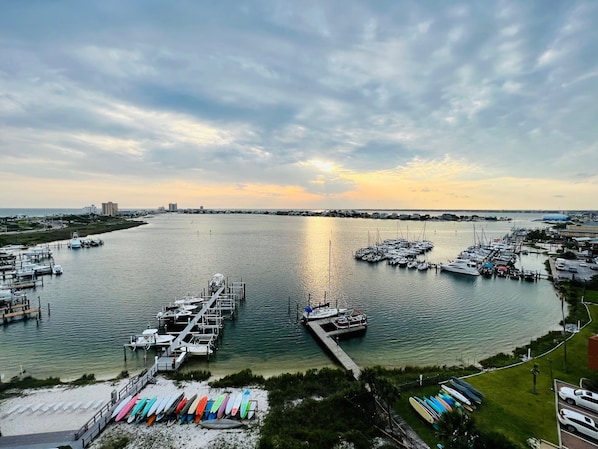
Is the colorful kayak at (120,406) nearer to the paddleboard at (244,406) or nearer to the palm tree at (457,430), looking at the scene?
the paddleboard at (244,406)

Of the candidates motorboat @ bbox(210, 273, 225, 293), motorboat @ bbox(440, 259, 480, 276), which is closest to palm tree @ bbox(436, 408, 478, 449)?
motorboat @ bbox(210, 273, 225, 293)

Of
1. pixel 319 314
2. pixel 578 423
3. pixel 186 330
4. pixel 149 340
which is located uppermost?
pixel 578 423

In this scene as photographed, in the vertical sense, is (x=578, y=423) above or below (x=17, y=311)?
above

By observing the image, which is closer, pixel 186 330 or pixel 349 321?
pixel 186 330

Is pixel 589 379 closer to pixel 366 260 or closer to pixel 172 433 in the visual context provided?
pixel 172 433

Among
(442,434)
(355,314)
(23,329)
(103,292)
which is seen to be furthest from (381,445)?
(103,292)

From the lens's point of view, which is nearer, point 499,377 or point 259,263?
point 499,377

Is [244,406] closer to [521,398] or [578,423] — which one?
[521,398]

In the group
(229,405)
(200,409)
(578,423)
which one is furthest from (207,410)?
(578,423)
